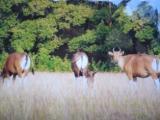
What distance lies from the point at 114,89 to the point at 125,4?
0.56m

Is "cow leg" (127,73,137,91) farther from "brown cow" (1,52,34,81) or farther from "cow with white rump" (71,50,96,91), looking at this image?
"brown cow" (1,52,34,81)

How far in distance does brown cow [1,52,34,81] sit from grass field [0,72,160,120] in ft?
0.17

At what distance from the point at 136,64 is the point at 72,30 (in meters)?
0.47

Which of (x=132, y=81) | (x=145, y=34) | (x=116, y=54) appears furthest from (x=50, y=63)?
(x=145, y=34)

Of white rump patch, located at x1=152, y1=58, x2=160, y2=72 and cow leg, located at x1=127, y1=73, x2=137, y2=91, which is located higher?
white rump patch, located at x1=152, y1=58, x2=160, y2=72

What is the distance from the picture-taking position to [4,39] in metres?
2.79

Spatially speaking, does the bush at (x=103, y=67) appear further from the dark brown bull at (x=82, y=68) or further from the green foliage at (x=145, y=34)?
the green foliage at (x=145, y=34)

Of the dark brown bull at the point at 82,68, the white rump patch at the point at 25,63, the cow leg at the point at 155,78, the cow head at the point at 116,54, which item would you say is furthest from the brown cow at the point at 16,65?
the cow leg at the point at 155,78

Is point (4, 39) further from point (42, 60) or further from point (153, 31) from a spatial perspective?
point (153, 31)

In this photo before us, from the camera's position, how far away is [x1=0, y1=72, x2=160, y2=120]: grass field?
2668 millimetres

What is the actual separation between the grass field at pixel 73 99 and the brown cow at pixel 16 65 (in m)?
0.05

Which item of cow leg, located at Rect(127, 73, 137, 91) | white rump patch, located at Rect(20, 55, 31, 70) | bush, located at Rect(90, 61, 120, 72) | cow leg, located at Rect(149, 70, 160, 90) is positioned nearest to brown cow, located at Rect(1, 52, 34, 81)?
white rump patch, located at Rect(20, 55, 31, 70)

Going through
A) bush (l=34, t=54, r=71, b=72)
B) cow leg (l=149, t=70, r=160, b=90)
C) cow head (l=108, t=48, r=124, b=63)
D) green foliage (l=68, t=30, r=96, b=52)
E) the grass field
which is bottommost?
the grass field

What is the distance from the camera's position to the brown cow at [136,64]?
2.79 m
